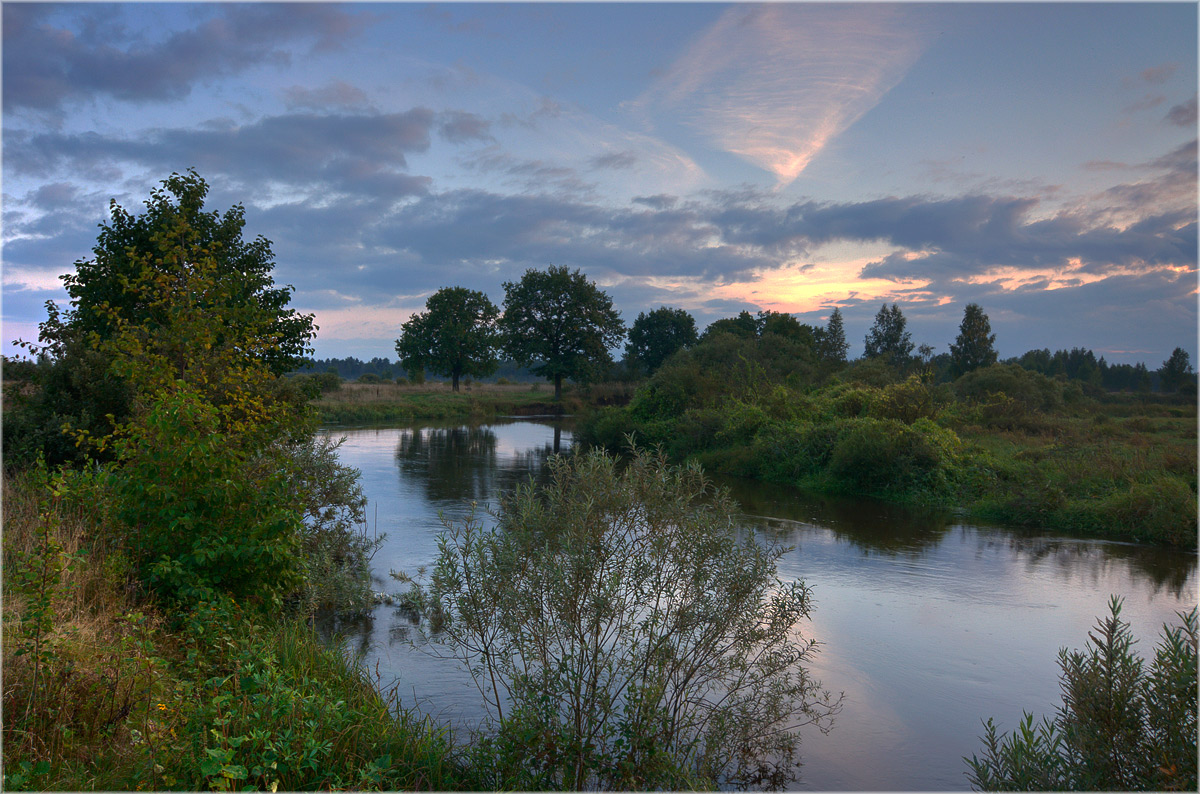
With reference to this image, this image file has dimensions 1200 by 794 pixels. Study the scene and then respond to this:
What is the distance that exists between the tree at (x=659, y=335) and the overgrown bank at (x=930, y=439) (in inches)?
1389

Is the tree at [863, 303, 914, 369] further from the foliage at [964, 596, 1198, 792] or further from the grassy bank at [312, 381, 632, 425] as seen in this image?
the foliage at [964, 596, 1198, 792]

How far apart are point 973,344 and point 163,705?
54390 mm

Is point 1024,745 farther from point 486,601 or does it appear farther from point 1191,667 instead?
point 486,601

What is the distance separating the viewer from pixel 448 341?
59.9 m

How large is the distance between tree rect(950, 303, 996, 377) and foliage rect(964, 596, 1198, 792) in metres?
51.0

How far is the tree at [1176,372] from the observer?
4050 cm

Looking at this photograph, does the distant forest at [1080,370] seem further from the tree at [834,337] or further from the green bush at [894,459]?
the green bush at [894,459]

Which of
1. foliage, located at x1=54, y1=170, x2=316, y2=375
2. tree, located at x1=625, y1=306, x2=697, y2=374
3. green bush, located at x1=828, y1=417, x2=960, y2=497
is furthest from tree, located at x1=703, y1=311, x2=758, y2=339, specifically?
foliage, located at x1=54, y1=170, x2=316, y2=375

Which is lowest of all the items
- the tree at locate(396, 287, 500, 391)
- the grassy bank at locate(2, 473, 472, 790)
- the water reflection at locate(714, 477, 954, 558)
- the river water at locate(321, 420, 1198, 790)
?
the river water at locate(321, 420, 1198, 790)

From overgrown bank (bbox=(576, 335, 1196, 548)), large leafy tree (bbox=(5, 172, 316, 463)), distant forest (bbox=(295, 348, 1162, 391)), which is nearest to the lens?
large leafy tree (bbox=(5, 172, 316, 463))

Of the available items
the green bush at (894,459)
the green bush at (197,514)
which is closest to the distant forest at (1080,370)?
the green bush at (894,459)

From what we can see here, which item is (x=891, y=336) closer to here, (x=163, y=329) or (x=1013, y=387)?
(x=1013, y=387)

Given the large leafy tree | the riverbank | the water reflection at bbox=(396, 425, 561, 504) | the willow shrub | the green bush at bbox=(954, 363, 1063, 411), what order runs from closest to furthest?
the willow shrub
the large leafy tree
the riverbank
the water reflection at bbox=(396, 425, 561, 504)
the green bush at bbox=(954, 363, 1063, 411)

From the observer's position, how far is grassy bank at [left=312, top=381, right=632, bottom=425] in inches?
1682
